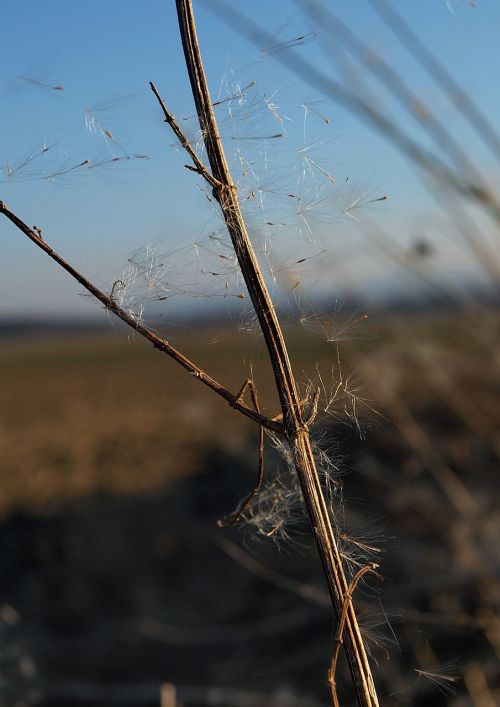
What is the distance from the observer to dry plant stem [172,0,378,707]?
45 cm

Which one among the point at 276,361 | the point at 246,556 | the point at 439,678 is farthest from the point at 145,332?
the point at 246,556

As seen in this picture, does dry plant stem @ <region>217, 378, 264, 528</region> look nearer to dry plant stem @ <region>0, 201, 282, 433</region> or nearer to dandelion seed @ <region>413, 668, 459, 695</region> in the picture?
dry plant stem @ <region>0, 201, 282, 433</region>

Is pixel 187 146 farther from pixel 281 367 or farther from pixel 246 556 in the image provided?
pixel 246 556

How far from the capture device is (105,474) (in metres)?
5.78

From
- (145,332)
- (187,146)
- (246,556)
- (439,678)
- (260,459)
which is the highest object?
(187,146)

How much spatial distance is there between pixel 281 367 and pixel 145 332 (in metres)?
0.09

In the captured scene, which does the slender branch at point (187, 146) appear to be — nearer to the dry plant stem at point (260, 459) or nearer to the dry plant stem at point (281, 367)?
the dry plant stem at point (281, 367)

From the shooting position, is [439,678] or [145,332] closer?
[145,332]

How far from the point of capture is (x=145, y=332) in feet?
1.59

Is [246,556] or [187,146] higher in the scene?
[187,146]

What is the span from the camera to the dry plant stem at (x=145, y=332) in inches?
18.4

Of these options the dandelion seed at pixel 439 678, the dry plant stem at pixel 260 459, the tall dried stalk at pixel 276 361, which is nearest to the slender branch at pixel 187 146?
the tall dried stalk at pixel 276 361

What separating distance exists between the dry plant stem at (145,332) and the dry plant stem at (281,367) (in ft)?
0.07

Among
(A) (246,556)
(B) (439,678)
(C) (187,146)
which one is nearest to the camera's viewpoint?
(C) (187,146)
